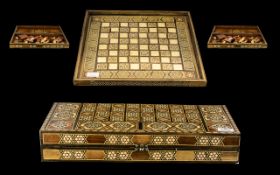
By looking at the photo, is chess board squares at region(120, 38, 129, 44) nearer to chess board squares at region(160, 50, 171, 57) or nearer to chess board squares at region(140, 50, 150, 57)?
chess board squares at region(140, 50, 150, 57)

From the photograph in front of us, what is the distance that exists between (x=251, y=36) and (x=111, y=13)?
1.35 meters

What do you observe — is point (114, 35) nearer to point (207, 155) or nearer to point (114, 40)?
point (114, 40)

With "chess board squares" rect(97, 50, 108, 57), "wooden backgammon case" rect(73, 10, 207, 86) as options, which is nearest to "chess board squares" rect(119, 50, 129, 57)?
"wooden backgammon case" rect(73, 10, 207, 86)

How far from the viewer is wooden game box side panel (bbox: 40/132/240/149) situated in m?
4.73

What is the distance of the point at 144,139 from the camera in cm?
473

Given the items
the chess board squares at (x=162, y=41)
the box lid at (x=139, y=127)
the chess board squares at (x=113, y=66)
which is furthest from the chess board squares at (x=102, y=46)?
the box lid at (x=139, y=127)

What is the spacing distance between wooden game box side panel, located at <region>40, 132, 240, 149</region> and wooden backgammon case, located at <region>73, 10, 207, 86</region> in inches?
23.0

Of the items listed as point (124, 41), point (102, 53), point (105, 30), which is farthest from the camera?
point (105, 30)

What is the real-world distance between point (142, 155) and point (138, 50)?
95cm

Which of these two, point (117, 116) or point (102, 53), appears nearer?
point (102, 53)

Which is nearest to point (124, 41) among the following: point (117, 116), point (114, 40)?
point (114, 40)

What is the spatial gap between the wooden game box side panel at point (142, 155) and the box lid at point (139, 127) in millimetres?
66

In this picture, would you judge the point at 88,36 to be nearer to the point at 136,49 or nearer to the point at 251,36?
the point at 136,49

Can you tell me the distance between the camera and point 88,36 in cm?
487
